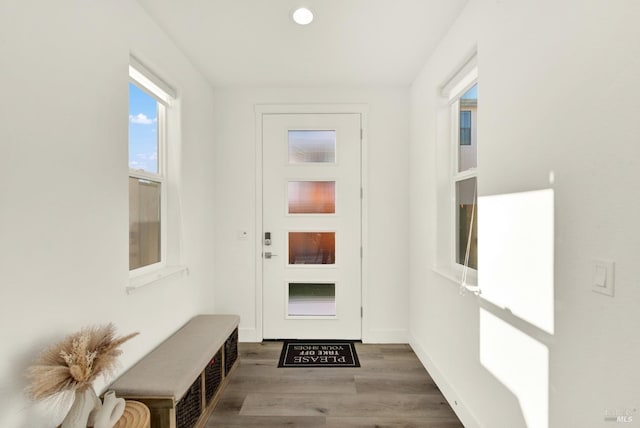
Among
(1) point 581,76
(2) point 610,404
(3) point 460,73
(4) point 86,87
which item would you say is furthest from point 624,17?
(4) point 86,87

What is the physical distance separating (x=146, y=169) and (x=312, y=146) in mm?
1592

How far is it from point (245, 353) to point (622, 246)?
2907 millimetres

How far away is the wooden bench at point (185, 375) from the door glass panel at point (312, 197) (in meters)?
1.28

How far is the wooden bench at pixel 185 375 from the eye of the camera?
1.61 metres

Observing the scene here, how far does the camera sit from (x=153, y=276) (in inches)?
85.2

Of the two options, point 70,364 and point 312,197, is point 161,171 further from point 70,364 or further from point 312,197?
point 70,364

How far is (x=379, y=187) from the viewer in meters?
3.28

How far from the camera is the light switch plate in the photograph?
3.25ft

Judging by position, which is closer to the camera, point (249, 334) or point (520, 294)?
point (520, 294)

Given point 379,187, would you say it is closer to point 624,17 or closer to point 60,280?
point 624,17

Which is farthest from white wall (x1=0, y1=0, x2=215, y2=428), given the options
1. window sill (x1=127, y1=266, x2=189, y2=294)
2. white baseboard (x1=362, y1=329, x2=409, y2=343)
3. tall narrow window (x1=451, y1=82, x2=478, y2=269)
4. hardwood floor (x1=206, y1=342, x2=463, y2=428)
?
tall narrow window (x1=451, y1=82, x2=478, y2=269)

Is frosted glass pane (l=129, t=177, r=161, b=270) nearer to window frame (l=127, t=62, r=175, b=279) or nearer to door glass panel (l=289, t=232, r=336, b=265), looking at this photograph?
window frame (l=127, t=62, r=175, b=279)

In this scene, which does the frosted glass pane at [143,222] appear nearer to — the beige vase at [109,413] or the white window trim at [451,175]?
the beige vase at [109,413]

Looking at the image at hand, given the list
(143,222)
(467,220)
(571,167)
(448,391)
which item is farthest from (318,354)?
(571,167)
